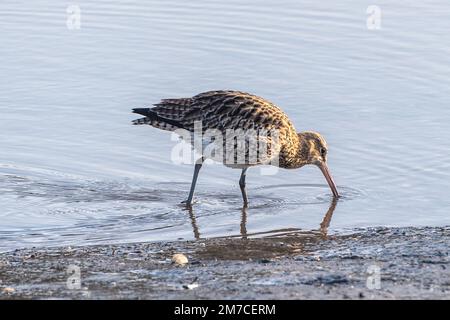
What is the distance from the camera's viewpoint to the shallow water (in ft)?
35.6

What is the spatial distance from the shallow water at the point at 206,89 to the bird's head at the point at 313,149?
0.28m

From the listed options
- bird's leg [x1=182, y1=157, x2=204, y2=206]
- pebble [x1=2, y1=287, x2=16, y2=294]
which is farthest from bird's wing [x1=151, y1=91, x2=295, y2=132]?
pebble [x1=2, y1=287, x2=16, y2=294]

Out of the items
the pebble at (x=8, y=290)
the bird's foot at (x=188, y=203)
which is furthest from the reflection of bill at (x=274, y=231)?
the pebble at (x=8, y=290)

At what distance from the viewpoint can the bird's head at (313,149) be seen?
12094 mm

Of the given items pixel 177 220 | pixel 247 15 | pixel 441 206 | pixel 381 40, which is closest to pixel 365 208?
pixel 441 206

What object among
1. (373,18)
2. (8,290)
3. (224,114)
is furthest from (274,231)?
(373,18)

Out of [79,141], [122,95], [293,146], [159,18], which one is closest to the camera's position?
[293,146]

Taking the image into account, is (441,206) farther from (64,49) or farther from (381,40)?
(64,49)

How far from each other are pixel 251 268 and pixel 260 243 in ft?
4.18

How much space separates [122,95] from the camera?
14.3 m

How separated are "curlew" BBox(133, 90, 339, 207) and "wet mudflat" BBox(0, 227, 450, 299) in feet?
4.97

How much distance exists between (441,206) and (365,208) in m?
0.81

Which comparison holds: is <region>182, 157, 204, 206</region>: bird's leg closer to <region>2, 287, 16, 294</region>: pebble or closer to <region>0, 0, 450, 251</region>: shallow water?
<region>0, 0, 450, 251</region>: shallow water

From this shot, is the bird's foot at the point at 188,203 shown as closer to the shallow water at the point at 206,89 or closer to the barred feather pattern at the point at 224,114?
the shallow water at the point at 206,89
